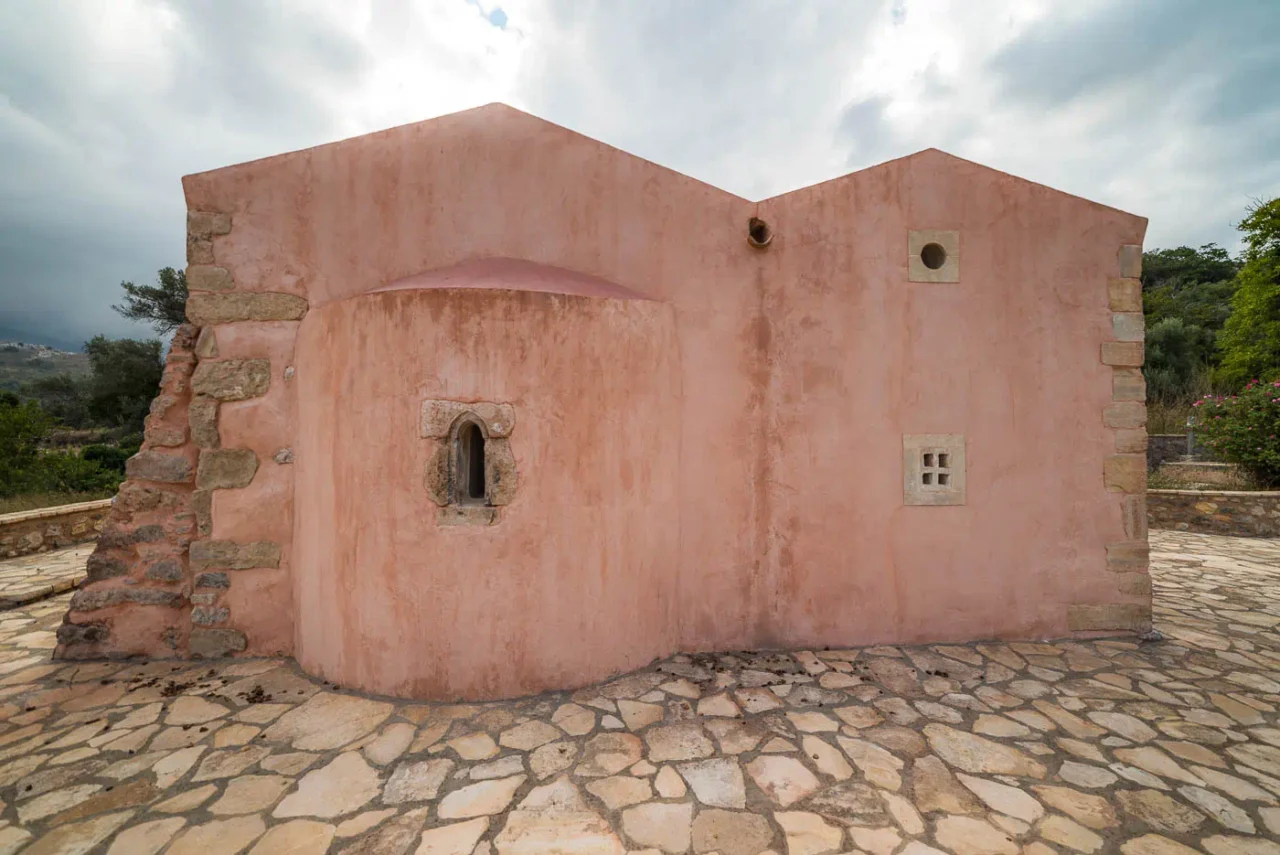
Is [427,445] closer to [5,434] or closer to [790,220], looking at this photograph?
[790,220]

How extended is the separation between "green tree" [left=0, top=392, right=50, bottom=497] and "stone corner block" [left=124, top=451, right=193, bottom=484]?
923 centimetres

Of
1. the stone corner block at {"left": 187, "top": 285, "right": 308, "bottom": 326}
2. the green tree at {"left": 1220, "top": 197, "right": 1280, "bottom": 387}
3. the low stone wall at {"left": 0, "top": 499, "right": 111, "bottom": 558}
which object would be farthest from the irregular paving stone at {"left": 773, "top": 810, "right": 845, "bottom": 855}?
the green tree at {"left": 1220, "top": 197, "right": 1280, "bottom": 387}

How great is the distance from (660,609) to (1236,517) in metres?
10.4

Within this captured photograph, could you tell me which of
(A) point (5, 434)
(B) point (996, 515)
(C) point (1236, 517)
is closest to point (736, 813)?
(B) point (996, 515)

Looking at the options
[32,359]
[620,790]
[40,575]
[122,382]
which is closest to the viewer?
[620,790]

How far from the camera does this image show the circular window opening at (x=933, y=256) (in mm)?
4332

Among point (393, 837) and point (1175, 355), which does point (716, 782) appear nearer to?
point (393, 837)

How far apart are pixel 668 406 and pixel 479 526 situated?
5.29ft

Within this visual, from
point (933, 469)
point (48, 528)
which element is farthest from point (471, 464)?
point (48, 528)

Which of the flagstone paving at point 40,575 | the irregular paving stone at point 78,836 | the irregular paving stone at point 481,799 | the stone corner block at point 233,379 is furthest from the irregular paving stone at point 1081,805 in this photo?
the flagstone paving at point 40,575

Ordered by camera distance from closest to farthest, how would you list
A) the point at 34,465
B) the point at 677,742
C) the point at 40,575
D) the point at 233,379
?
the point at 677,742 < the point at 233,379 < the point at 40,575 < the point at 34,465

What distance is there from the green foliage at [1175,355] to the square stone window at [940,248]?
20.5 m

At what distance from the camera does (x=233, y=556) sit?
404cm

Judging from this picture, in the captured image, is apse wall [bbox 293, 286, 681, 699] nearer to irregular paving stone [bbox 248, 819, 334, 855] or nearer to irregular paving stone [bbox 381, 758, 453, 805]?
irregular paving stone [bbox 381, 758, 453, 805]
